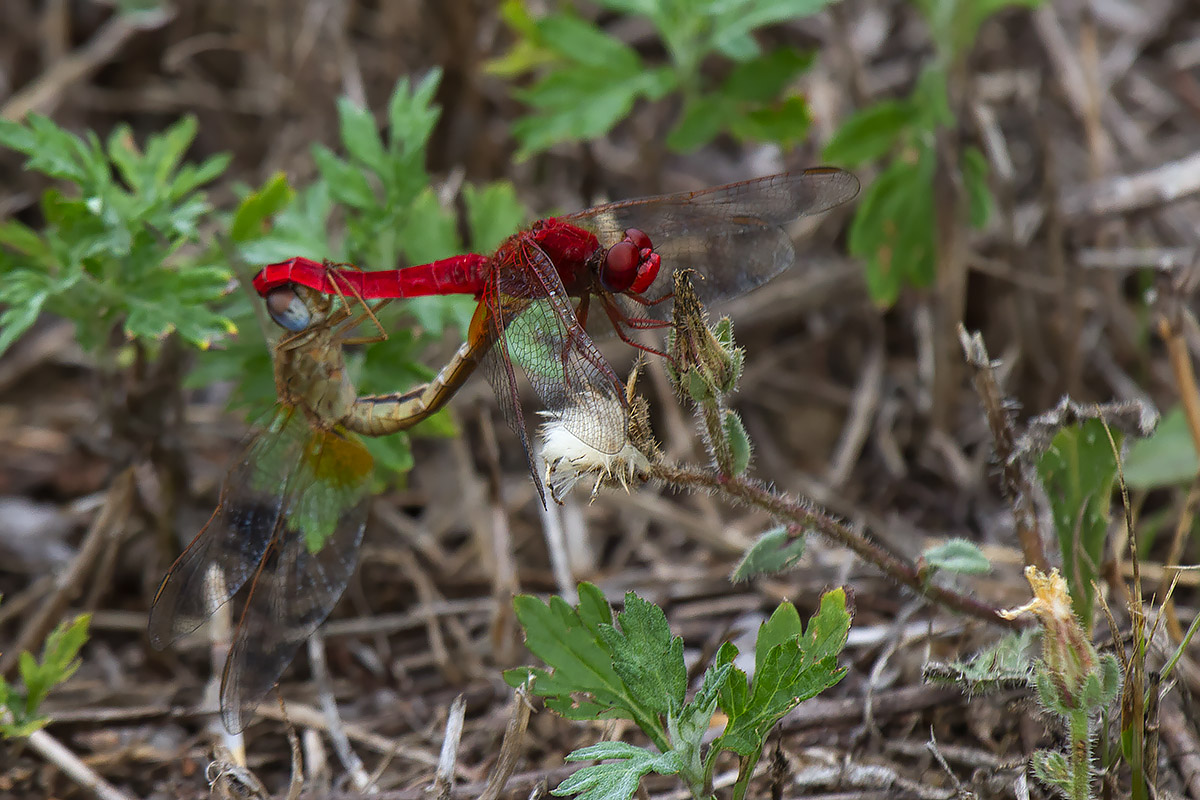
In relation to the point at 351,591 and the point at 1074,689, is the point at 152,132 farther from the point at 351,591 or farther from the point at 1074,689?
the point at 1074,689

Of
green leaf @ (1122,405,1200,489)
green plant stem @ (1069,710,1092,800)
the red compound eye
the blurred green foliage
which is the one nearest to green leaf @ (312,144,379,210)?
the blurred green foliage

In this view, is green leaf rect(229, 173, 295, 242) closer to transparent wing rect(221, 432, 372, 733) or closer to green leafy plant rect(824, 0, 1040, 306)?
transparent wing rect(221, 432, 372, 733)

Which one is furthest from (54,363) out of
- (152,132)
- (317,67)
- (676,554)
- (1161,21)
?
(1161,21)

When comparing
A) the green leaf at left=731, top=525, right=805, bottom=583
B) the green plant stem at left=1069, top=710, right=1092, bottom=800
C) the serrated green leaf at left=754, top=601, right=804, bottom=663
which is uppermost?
the green leaf at left=731, top=525, right=805, bottom=583

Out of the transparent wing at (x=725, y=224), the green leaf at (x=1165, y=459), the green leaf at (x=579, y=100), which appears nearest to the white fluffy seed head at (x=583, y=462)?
the transparent wing at (x=725, y=224)

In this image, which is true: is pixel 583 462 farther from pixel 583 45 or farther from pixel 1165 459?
pixel 1165 459

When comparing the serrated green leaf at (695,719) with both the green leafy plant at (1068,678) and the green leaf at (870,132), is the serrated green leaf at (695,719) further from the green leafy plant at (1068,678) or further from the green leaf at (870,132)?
the green leaf at (870,132)
